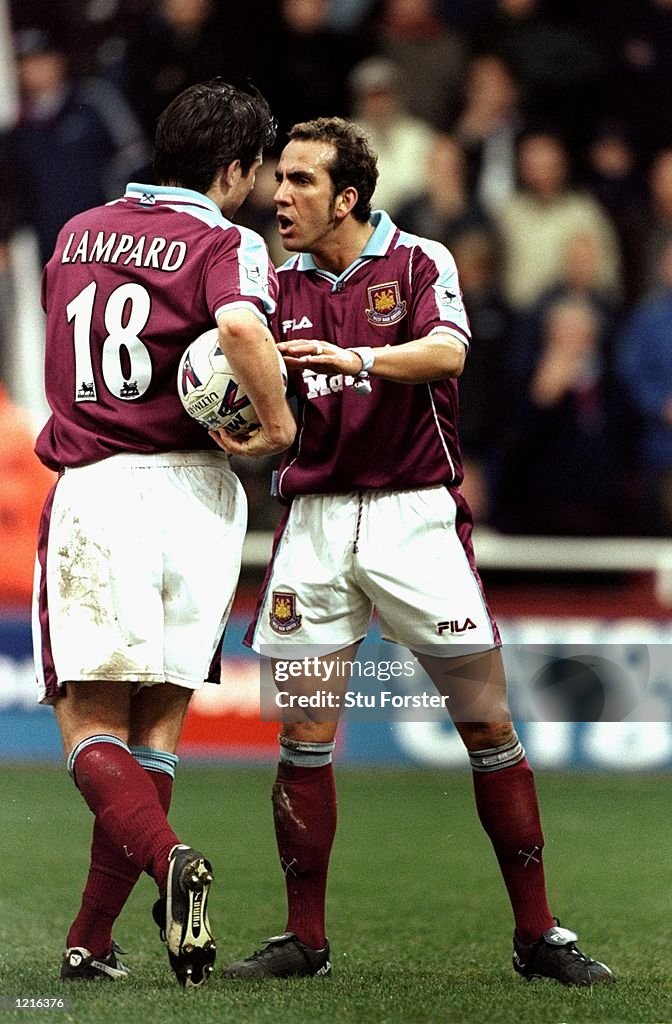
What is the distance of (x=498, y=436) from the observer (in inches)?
329

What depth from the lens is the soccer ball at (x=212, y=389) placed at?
3361mm

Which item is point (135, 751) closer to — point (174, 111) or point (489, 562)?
point (174, 111)

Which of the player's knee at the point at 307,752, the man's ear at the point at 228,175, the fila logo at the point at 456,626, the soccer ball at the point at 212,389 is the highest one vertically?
the man's ear at the point at 228,175

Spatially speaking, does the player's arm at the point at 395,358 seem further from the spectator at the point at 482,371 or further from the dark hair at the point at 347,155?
the spectator at the point at 482,371

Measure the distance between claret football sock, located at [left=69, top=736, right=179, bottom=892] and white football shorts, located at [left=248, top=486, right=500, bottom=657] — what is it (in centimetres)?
56

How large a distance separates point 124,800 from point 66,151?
6.06 meters

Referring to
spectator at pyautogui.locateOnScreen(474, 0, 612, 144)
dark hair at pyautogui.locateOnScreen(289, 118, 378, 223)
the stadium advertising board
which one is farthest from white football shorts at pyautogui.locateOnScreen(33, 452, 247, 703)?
spectator at pyautogui.locateOnScreen(474, 0, 612, 144)

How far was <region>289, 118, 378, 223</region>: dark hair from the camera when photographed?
3.82m

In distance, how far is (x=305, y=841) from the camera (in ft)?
12.4

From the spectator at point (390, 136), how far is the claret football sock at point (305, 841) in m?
5.20

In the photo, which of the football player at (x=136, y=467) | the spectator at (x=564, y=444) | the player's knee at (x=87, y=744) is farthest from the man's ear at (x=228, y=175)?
the spectator at (x=564, y=444)

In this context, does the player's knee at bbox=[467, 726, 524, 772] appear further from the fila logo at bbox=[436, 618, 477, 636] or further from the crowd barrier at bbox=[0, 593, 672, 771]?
the crowd barrier at bbox=[0, 593, 672, 771]

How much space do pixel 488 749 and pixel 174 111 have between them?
1601mm

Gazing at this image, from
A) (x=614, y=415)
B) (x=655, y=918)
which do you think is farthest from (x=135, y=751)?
(x=614, y=415)
